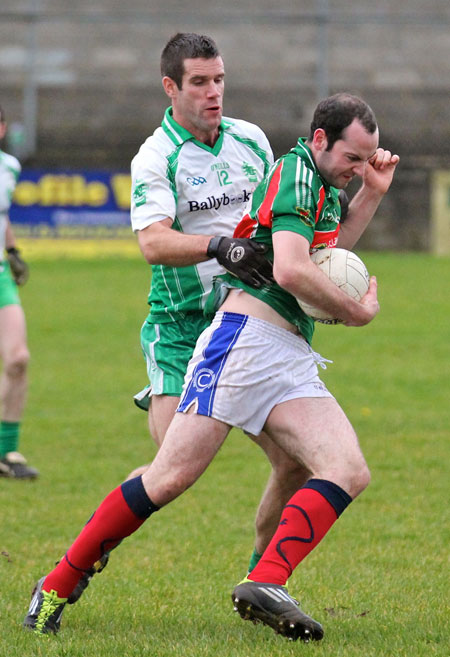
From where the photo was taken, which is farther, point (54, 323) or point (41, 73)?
point (41, 73)

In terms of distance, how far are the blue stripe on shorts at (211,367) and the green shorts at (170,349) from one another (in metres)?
0.72

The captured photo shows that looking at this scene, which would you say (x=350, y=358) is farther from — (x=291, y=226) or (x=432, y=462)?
(x=291, y=226)

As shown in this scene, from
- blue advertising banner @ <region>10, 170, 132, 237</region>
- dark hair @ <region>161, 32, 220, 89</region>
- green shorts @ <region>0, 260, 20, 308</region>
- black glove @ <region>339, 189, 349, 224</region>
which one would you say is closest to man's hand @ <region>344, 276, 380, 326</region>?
black glove @ <region>339, 189, 349, 224</region>

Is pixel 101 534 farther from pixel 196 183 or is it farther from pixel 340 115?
pixel 340 115

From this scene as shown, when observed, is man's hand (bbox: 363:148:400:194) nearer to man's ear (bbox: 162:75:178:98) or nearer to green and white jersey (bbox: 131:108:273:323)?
green and white jersey (bbox: 131:108:273:323)

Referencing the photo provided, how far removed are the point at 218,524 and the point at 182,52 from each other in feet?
9.19

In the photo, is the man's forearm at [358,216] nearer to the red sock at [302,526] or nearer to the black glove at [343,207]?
the black glove at [343,207]

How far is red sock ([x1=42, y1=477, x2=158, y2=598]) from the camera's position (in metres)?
4.32

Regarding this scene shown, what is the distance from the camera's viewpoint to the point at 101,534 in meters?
4.35

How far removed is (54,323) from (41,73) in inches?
497

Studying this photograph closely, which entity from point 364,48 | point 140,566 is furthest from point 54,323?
point 364,48

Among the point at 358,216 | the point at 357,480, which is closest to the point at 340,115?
the point at 358,216

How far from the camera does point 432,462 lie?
810 centimetres

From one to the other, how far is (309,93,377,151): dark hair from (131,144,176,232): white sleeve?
919mm
